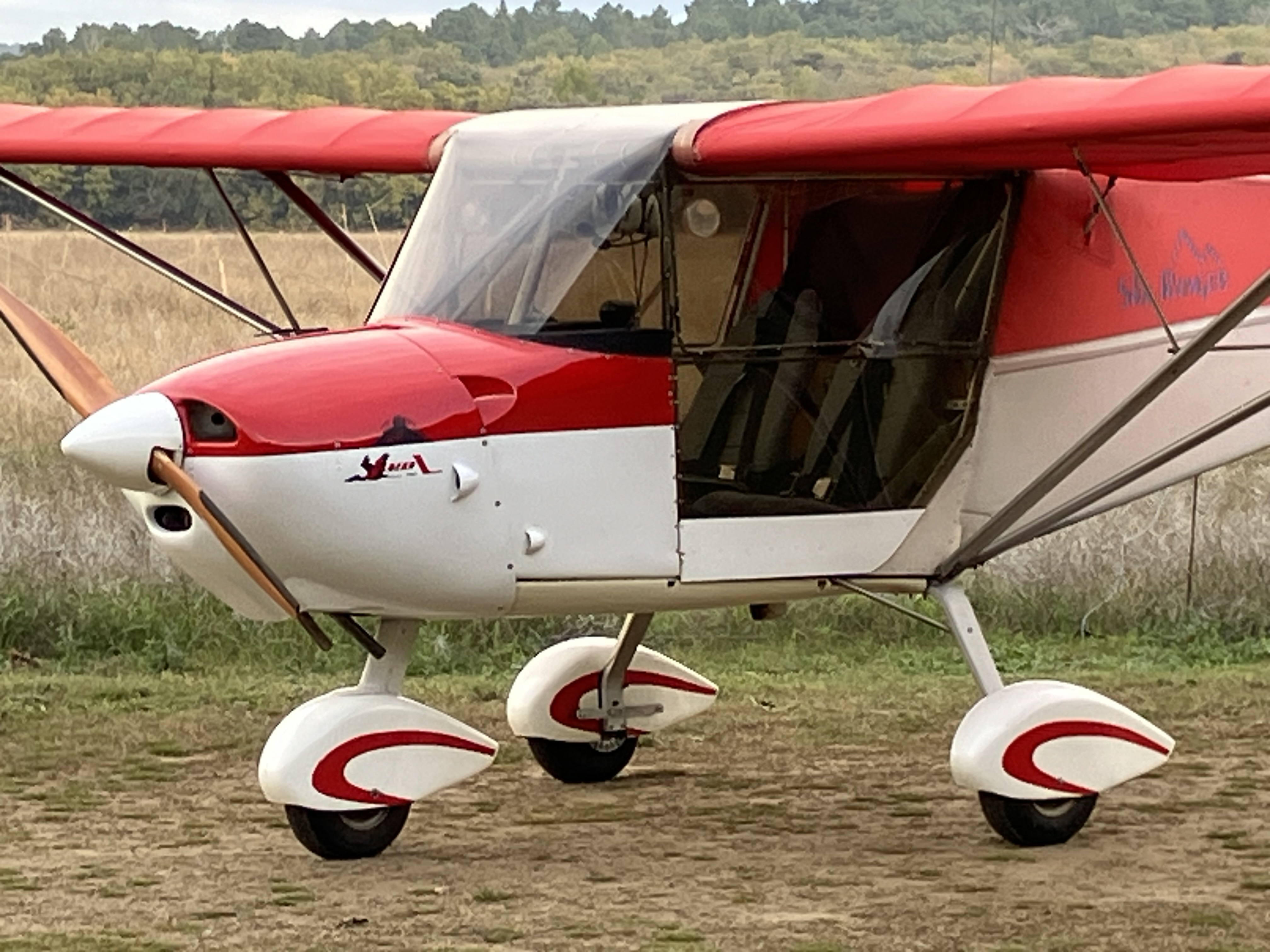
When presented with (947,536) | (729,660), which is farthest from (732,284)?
(729,660)

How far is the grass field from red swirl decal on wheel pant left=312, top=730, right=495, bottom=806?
218 millimetres

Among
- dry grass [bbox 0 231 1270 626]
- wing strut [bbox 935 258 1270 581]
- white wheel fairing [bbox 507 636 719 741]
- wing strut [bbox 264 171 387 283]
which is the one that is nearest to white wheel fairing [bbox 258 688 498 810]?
white wheel fairing [bbox 507 636 719 741]

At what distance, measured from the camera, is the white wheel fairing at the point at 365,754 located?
6.64 meters

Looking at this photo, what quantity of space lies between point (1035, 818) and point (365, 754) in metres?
2.01

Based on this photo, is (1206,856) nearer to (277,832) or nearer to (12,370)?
(277,832)

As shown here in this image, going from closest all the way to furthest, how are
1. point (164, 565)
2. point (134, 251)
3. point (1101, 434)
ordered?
1. point (1101, 434)
2. point (134, 251)
3. point (164, 565)

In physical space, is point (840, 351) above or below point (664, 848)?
above

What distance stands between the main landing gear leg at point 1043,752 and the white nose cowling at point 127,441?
2509 millimetres

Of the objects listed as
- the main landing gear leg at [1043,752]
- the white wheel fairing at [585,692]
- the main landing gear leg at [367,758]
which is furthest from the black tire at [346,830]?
the main landing gear leg at [1043,752]

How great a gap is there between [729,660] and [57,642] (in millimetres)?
3064

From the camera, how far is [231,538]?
6.04m

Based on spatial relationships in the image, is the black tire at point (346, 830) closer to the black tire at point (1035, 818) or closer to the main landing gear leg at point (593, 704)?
the main landing gear leg at point (593, 704)

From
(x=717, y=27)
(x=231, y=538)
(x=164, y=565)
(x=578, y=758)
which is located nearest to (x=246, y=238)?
(x=578, y=758)

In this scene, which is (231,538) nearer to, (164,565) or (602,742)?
(602,742)
